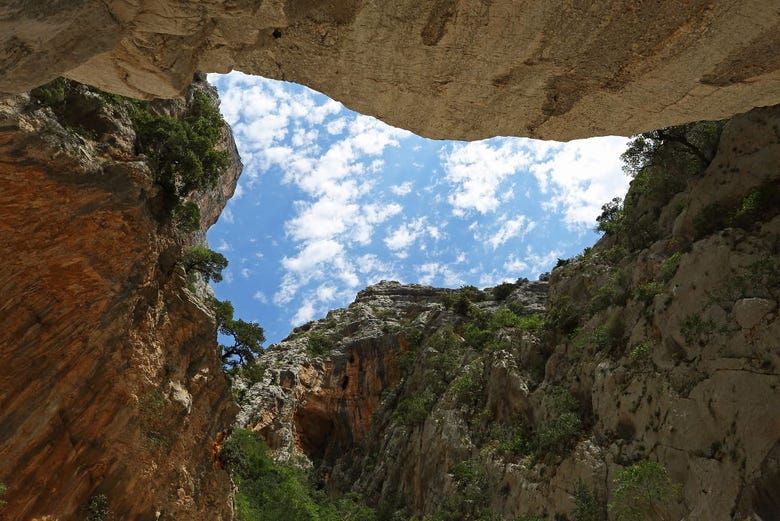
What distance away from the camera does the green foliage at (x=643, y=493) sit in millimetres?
13688

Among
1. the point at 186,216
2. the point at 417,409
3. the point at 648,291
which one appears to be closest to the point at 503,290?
the point at 417,409

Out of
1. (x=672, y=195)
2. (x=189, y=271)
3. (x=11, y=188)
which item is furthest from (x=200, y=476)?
(x=672, y=195)

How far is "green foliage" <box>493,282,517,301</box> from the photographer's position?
54.1m

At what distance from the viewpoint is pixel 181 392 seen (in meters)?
19.2

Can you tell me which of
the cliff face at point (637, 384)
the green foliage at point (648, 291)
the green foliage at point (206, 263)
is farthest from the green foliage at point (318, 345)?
the green foliage at point (648, 291)

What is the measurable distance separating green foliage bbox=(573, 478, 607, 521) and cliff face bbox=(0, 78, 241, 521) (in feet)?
42.8

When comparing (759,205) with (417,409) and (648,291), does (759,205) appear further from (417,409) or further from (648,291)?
(417,409)

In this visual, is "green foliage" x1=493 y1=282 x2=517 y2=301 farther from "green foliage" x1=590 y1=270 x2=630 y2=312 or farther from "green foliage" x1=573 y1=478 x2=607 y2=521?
"green foliage" x1=573 y1=478 x2=607 y2=521

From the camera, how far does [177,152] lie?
21453 mm

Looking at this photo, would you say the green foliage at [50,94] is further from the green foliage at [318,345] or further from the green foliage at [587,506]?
the green foliage at [318,345]

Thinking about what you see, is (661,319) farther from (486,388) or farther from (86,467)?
(86,467)

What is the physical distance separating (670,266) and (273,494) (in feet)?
78.3

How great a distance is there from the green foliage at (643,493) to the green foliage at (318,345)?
134ft

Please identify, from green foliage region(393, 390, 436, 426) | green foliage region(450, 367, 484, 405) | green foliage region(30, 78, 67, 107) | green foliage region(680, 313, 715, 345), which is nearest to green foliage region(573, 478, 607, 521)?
green foliage region(680, 313, 715, 345)
